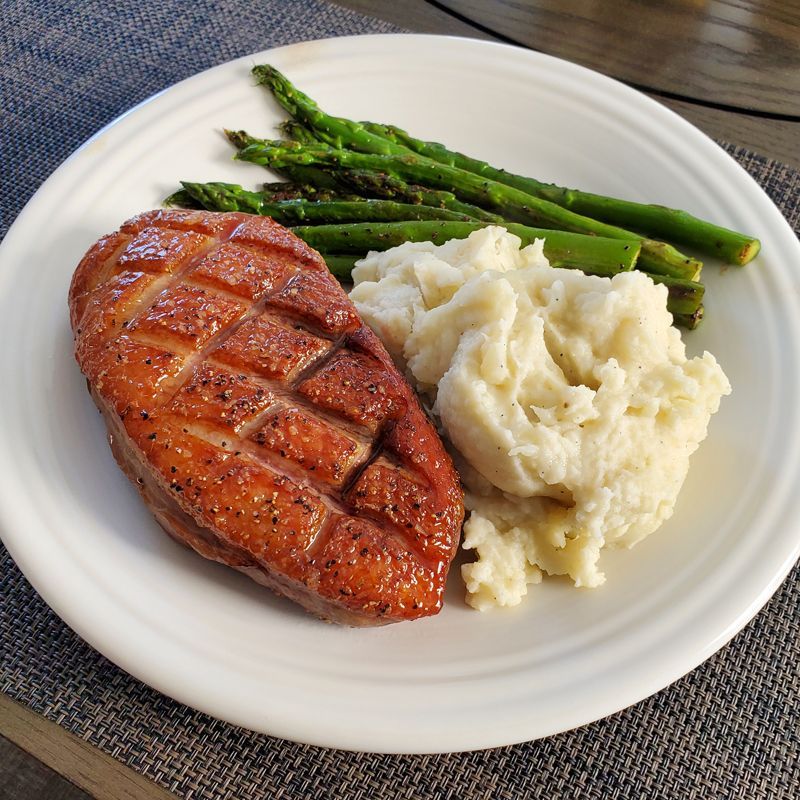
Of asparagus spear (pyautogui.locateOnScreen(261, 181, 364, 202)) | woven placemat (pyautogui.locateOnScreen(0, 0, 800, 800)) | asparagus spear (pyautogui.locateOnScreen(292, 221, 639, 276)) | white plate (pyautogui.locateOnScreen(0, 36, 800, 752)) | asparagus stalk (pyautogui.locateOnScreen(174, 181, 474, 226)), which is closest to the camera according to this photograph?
white plate (pyautogui.locateOnScreen(0, 36, 800, 752))

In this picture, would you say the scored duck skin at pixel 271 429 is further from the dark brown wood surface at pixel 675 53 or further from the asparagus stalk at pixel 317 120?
the dark brown wood surface at pixel 675 53

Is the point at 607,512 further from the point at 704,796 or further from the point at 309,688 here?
the point at 309,688

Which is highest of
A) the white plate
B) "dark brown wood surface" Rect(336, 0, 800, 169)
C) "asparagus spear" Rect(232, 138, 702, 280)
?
"dark brown wood surface" Rect(336, 0, 800, 169)

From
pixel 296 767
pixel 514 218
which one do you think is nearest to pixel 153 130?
pixel 514 218

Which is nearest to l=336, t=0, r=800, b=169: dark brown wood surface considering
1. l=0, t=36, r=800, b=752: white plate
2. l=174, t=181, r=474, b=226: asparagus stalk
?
l=0, t=36, r=800, b=752: white plate

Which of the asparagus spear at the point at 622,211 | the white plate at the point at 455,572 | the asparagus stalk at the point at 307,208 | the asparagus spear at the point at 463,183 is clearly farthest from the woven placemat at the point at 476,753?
the asparagus stalk at the point at 307,208

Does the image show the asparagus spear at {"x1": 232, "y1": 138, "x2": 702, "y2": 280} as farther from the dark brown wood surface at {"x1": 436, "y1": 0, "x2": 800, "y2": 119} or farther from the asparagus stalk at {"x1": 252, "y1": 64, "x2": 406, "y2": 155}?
A: the dark brown wood surface at {"x1": 436, "y1": 0, "x2": 800, "y2": 119}

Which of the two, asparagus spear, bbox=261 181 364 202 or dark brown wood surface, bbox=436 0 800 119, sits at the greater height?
dark brown wood surface, bbox=436 0 800 119
